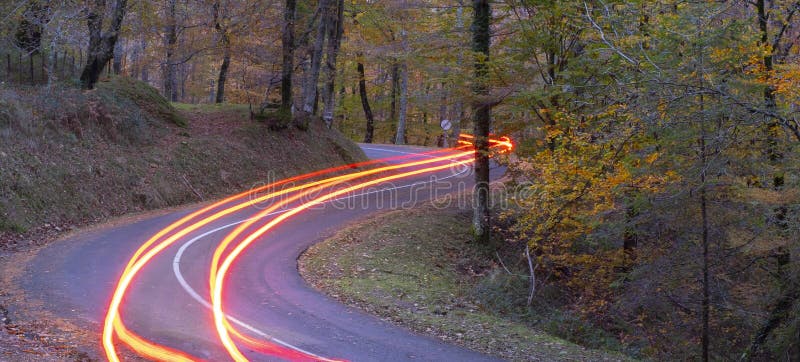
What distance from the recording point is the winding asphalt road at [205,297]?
9.24 m

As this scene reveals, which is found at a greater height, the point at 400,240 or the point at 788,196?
the point at 788,196

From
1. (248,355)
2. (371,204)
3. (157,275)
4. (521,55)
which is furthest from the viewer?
(371,204)

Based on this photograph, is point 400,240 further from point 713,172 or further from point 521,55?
point 713,172

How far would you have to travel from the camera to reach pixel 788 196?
9.62 metres

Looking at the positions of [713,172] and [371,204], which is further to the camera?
[371,204]

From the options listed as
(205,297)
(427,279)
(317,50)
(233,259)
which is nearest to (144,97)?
(317,50)

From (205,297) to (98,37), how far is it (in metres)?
14.5

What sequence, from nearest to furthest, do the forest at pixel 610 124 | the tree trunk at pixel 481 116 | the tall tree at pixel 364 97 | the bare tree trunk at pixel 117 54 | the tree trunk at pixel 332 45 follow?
the forest at pixel 610 124 → the tree trunk at pixel 481 116 → the tree trunk at pixel 332 45 → the bare tree trunk at pixel 117 54 → the tall tree at pixel 364 97

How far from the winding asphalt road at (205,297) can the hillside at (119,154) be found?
183 centimetres

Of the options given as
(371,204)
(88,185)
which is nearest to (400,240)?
(371,204)

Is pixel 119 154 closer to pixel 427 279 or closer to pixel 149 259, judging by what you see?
pixel 149 259

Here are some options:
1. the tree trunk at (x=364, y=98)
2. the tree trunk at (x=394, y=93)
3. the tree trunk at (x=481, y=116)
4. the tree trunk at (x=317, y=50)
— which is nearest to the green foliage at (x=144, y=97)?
the tree trunk at (x=317, y=50)

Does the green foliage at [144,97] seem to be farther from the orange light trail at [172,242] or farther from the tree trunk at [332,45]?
the tree trunk at [332,45]

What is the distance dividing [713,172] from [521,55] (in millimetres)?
8402
